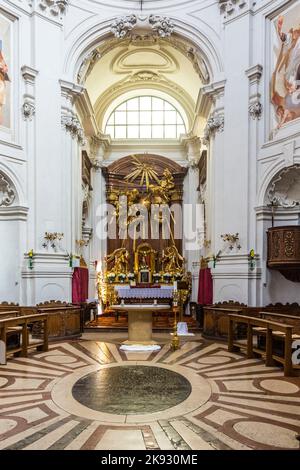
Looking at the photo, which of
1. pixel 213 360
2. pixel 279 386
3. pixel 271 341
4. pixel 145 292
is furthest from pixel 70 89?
pixel 279 386

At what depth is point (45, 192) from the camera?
10547 millimetres

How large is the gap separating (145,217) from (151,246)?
4.26ft

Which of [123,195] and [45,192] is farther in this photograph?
[123,195]

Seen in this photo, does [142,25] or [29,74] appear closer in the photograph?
[29,74]

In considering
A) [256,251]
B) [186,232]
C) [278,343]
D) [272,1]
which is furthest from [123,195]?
[278,343]

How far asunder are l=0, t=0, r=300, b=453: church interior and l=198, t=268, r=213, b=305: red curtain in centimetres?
5

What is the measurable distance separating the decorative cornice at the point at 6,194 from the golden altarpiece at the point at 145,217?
5781mm

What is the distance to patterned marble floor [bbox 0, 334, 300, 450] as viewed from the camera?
3.43m

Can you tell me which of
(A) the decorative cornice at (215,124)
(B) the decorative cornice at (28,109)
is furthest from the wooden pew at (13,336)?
(A) the decorative cornice at (215,124)

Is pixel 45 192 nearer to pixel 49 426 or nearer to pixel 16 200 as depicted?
pixel 16 200

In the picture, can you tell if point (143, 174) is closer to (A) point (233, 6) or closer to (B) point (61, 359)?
(A) point (233, 6)

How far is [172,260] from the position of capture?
15539 millimetres

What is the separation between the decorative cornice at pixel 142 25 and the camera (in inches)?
460

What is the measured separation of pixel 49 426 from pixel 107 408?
28.5 inches
